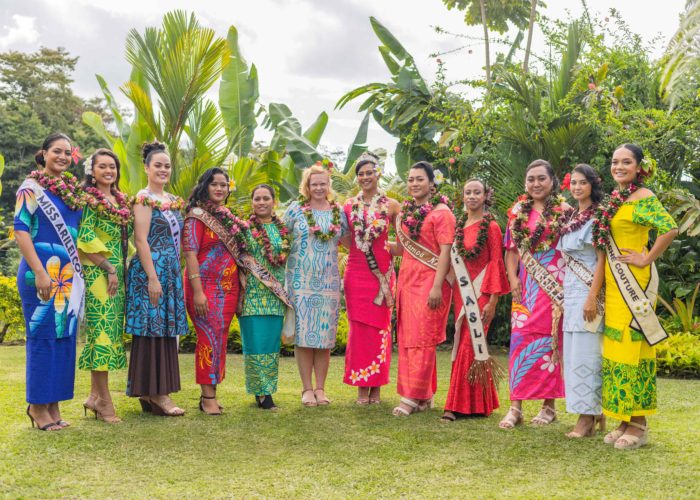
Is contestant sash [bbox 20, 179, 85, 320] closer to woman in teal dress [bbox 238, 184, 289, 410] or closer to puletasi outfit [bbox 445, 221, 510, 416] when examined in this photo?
woman in teal dress [bbox 238, 184, 289, 410]

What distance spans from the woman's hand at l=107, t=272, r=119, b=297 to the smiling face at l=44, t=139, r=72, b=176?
826 mm

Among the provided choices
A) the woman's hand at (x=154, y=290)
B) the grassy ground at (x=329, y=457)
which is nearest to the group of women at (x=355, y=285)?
the woman's hand at (x=154, y=290)

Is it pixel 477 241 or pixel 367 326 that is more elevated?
pixel 477 241

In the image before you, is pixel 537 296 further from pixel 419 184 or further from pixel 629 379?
pixel 419 184

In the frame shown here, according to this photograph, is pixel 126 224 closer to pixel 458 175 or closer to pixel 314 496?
pixel 314 496

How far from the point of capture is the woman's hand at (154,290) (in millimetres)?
5125

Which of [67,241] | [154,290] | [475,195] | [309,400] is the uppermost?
[475,195]

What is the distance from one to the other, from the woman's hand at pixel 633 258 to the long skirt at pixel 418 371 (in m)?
1.66

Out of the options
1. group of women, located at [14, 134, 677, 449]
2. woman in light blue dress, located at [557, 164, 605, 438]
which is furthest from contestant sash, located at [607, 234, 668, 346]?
woman in light blue dress, located at [557, 164, 605, 438]

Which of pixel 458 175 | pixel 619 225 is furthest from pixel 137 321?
pixel 458 175

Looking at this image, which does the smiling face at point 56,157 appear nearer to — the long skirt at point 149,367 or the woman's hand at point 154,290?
the woman's hand at point 154,290

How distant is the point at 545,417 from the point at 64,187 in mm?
3904

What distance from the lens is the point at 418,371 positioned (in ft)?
17.8

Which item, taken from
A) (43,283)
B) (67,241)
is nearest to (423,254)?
(67,241)
